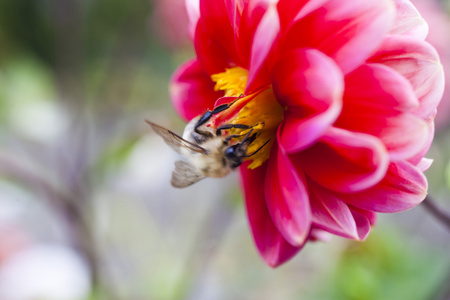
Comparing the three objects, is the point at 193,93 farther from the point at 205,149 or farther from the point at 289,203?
the point at 289,203

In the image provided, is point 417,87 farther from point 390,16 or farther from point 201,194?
point 201,194

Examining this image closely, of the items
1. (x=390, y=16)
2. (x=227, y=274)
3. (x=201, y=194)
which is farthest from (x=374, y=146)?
(x=201, y=194)

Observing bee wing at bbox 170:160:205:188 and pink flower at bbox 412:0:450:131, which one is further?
pink flower at bbox 412:0:450:131

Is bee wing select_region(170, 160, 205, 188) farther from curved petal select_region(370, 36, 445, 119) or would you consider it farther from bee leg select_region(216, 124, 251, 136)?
curved petal select_region(370, 36, 445, 119)

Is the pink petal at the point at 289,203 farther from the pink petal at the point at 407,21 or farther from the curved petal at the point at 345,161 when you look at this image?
the pink petal at the point at 407,21

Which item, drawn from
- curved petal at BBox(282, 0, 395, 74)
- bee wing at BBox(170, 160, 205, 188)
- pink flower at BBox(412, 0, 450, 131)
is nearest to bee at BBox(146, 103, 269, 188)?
bee wing at BBox(170, 160, 205, 188)

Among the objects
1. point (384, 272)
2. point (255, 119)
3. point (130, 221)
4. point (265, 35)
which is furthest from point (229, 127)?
point (130, 221)

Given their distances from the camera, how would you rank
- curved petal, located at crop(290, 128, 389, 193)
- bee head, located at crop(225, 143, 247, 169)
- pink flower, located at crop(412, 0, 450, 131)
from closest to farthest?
curved petal, located at crop(290, 128, 389, 193) < bee head, located at crop(225, 143, 247, 169) < pink flower, located at crop(412, 0, 450, 131)
